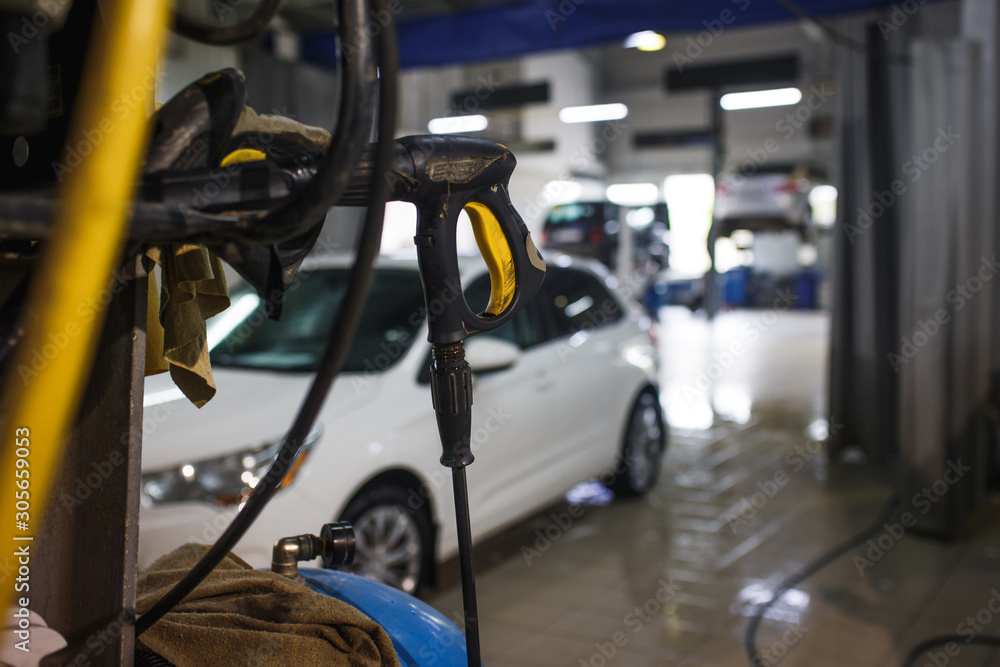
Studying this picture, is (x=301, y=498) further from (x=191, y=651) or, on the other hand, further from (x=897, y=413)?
(x=897, y=413)

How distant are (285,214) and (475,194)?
1.15 ft

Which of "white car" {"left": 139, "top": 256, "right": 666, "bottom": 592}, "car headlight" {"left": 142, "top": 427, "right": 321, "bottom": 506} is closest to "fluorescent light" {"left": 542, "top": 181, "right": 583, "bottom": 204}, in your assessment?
"white car" {"left": 139, "top": 256, "right": 666, "bottom": 592}

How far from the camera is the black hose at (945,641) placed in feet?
10.0

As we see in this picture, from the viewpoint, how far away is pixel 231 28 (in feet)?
2.69

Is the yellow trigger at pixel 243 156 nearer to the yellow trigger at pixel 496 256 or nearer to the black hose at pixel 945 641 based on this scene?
the yellow trigger at pixel 496 256

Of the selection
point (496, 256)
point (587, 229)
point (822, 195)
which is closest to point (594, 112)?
point (587, 229)

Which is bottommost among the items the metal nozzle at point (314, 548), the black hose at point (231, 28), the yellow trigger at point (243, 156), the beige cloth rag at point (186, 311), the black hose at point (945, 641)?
the black hose at point (945, 641)

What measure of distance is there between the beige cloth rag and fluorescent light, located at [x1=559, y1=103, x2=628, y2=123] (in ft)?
50.2

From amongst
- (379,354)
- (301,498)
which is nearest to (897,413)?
(379,354)

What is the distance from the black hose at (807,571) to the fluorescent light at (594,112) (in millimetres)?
11875

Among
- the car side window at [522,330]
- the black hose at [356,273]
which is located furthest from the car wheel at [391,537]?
the black hose at [356,273]

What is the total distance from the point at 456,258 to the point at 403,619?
58cm

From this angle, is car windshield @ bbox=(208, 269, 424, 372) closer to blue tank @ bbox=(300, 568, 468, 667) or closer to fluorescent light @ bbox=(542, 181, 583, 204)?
blue tank @ bbox=(300, 568, 468, 667)

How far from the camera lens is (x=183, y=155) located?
0.68 m
